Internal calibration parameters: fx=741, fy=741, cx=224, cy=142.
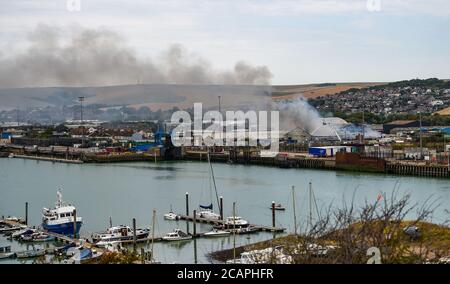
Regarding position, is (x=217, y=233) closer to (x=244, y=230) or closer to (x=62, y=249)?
(x=244, y=230)

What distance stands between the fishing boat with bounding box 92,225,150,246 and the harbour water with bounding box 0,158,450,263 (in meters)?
0.20

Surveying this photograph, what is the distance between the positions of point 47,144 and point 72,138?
0.65 metres

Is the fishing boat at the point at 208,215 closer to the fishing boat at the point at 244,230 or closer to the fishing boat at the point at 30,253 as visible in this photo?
the fishing boat at the point at 244,230

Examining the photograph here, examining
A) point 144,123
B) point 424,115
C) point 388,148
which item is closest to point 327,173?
point 388,148

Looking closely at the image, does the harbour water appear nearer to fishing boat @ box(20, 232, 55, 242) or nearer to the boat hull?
the boat hull

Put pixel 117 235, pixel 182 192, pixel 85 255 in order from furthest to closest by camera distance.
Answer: pixel 182 192 → pixel 117 235 → pixel 85 255

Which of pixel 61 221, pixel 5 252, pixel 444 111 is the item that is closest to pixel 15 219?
pixel 61 221

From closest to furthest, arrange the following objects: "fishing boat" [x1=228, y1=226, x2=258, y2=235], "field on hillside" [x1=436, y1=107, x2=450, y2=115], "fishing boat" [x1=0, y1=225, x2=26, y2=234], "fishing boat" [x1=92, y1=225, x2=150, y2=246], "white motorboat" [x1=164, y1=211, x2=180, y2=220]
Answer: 1. "fishing boat" [x1=92, y1=225, x2=150, y2=246]
2. "fishing boat" [x1=228, y1=226, x2=258, y2=235]
3. "fishing boat" [x1=0, y1=225, x2=26, y2=234]
4. "white motorboat" [x1=164, y1=211, x2=180, y2=220]
5. "field on hillside" [x1=436, y1=107, x2=450, y2=115]

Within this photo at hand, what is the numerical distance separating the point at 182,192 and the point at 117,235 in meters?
2.98

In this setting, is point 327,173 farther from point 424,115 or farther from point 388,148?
point 424,115

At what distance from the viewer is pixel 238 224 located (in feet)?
17.0

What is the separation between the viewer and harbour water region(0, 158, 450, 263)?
216 inches

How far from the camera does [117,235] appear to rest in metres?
4.71

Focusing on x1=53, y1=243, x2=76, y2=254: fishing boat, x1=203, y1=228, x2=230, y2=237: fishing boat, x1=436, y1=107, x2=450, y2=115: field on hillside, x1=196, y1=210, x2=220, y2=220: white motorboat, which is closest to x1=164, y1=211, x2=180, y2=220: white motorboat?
x1=196, y1=210, x2=220, y2=220: white motorboat
